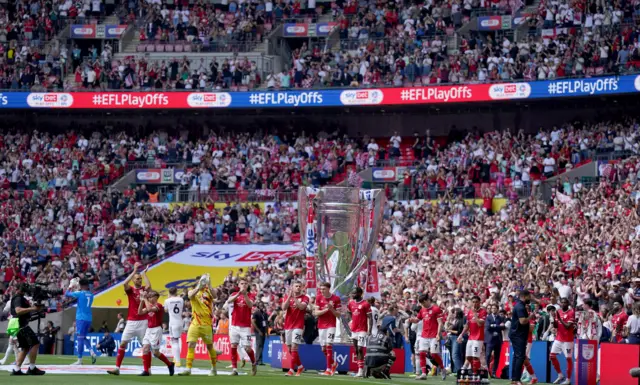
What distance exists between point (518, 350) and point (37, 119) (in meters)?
36.1

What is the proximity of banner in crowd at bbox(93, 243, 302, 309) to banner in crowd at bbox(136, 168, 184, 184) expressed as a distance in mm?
5677

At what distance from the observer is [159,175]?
4700 centimetres

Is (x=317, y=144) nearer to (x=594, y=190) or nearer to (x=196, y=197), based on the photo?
(x=196, y=197)

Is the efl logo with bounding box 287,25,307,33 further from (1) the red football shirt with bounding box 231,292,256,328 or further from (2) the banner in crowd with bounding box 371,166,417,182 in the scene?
(1) the red football shirt with bounding box 231,292,256,328

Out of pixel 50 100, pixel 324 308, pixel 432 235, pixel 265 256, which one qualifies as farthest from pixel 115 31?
pixel 324 308

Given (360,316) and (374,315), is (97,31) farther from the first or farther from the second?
(360,316)

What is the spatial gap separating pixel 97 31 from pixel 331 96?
12990 millimetres

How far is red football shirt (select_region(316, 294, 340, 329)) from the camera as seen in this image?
2266 cm

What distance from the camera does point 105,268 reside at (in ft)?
134

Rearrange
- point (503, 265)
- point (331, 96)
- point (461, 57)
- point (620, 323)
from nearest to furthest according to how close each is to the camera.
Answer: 1. point (620, 323)
2. point (503, 265)
3. point (461, 57)
4. point (331, 96)

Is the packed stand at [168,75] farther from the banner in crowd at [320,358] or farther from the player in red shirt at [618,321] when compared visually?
the player in red shirt at [618,321]

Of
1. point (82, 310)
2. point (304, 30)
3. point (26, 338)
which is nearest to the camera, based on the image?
point (26, 338)

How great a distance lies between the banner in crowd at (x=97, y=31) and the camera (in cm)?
5178

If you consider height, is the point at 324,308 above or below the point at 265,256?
below
